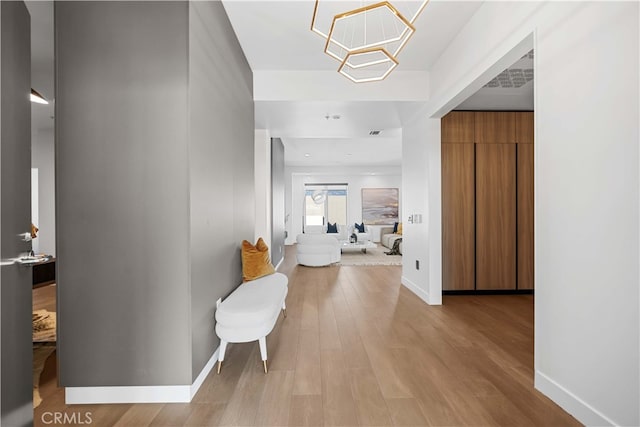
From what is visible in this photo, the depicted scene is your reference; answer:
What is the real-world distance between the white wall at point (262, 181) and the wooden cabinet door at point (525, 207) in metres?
3.93

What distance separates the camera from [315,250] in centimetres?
656

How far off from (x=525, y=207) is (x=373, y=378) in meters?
3.60

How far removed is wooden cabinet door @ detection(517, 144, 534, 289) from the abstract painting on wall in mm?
7746

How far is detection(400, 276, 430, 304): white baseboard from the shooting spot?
401 centimetres

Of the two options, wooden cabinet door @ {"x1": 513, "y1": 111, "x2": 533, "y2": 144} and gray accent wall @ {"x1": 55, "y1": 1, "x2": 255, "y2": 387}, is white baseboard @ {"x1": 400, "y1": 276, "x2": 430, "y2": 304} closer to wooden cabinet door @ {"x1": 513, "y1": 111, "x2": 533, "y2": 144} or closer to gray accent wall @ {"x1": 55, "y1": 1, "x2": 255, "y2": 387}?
wooden cabinet door @ {"x1": 513, "y1": 111, "x2": 533, "y2": 144}

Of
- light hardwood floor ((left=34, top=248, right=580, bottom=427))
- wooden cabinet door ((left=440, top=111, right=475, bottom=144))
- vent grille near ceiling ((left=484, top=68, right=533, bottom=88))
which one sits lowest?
light hardwood floor ((left=34, top=248, right=580, bottom=427))

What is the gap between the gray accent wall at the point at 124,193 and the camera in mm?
1891

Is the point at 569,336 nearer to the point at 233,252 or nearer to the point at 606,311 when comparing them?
the point at 606,311

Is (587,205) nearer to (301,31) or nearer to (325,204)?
(301,31)

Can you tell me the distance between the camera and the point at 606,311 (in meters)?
1.52

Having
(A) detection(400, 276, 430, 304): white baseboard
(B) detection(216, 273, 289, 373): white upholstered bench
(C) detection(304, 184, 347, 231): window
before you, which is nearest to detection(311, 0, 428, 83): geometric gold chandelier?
(B) detection(216, 273, 289, 373): white upholstered bench

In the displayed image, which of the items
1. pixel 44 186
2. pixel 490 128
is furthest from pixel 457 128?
pixel 44 186

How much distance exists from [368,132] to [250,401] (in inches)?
185

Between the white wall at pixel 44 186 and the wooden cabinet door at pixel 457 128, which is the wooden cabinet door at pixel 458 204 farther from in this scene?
the white wall at pixel 44 186
